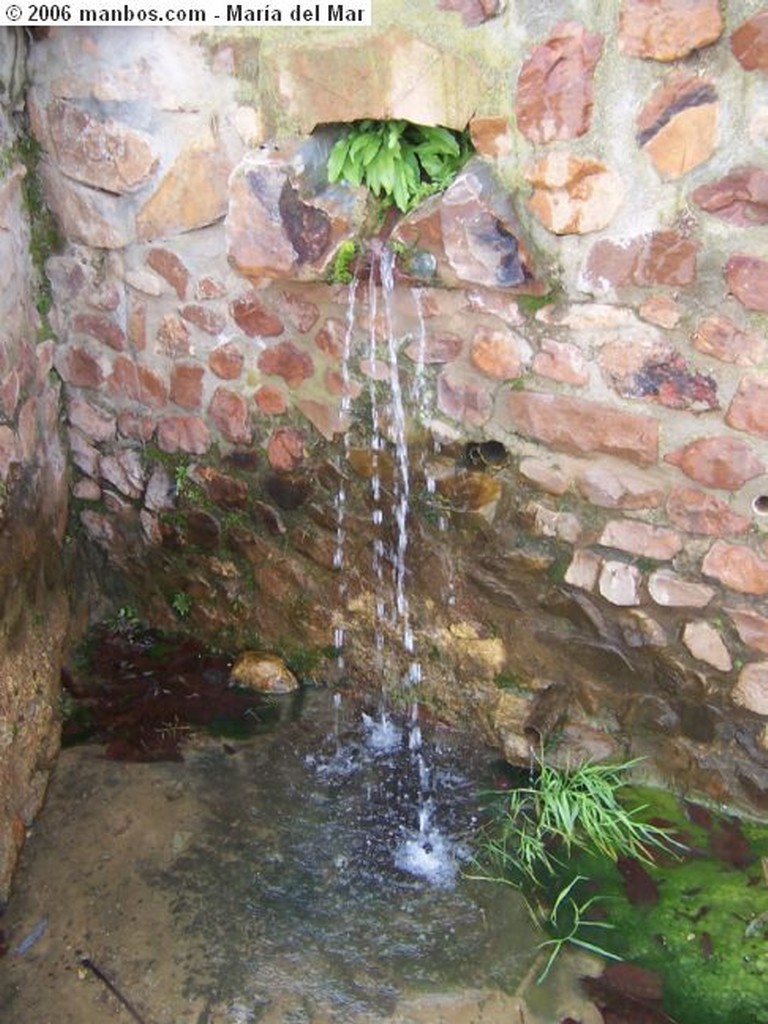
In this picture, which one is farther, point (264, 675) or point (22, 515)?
point (264, 675)

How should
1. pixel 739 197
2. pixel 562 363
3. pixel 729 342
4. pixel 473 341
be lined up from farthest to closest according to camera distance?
pixel 473 341 → pixel 562 363 → pixel 729 342 → pixel 739 197

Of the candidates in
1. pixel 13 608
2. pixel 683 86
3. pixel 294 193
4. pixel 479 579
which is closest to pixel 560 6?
pixel 683 86

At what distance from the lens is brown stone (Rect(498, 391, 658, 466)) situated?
2.75 meters

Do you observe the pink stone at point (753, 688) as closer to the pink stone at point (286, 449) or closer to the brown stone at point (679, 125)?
the brown stone at point (679, 125)

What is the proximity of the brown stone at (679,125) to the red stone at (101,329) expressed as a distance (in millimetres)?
1684

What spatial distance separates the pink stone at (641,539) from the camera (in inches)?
111

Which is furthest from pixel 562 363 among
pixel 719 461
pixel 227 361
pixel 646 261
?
pixel 227 361

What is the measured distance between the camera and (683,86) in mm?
2389

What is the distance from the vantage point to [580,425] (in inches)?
111

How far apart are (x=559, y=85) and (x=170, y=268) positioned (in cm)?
125

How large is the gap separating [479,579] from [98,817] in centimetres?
125

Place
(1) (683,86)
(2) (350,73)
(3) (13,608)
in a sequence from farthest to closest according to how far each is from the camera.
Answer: (3) (13,608) → (2) (350,73) → (1) (683,86)

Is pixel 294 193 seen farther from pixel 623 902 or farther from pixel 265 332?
pixel 623 902

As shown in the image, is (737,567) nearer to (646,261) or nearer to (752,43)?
(646,261)
